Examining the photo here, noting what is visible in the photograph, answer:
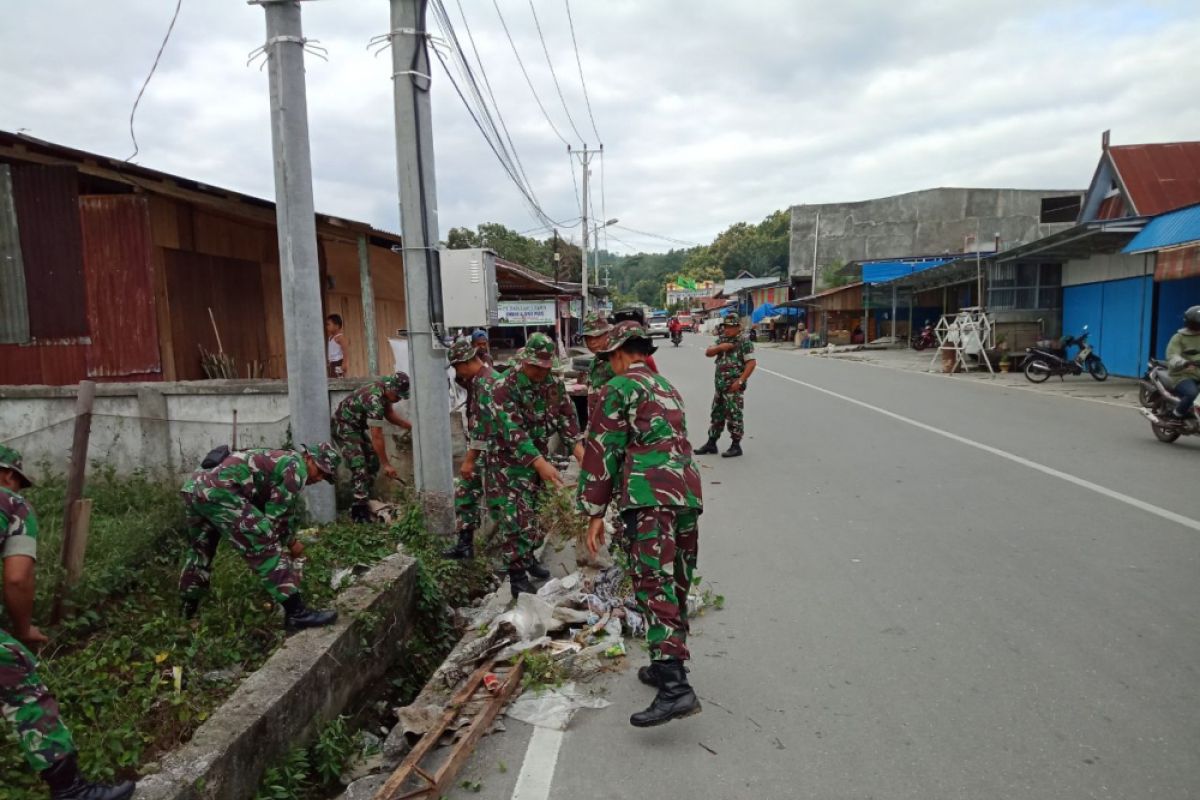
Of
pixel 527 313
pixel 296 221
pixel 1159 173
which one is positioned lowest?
pixel 527 313

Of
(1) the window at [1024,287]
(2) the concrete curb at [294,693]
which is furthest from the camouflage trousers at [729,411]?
(1) the window at [1024,287]

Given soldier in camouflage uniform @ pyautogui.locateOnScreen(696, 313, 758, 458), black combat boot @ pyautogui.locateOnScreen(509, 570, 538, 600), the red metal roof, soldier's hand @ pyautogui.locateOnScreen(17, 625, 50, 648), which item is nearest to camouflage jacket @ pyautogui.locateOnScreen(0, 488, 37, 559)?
soldier's hand @ pyautogui.locateOnScreen(17, 625, 50, 648)

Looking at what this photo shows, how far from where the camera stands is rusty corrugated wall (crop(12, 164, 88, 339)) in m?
6.68

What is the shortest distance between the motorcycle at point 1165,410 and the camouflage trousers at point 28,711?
9.73 metres

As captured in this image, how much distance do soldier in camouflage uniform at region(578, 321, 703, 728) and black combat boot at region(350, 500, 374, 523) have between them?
308 centimetres

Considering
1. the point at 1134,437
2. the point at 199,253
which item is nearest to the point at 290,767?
the point at 199,253

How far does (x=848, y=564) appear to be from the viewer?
5.06m

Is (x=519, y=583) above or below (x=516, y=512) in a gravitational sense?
below

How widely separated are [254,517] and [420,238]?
2253mm

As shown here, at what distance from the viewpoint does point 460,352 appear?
5.29 meters

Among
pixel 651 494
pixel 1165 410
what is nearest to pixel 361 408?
pixel 651 494

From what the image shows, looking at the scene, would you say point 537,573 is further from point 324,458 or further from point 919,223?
point 919,223

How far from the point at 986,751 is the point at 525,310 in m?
18.4

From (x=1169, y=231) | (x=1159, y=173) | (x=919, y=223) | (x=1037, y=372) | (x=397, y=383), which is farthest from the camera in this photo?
(x=919, y=223)
